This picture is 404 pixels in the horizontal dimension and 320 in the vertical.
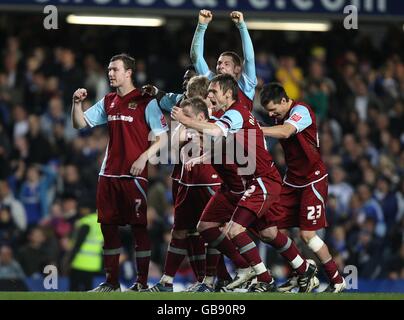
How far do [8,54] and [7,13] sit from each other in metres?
0.94

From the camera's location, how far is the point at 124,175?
1217 centimetres

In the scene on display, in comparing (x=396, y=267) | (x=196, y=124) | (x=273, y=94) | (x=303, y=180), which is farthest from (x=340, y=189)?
(x=196, y=124)

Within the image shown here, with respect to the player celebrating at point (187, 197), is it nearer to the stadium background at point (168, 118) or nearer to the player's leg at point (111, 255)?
the player's leg at point (111, 255)

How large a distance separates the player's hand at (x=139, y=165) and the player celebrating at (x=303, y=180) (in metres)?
1.25

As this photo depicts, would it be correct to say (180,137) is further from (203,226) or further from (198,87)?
(203,226)

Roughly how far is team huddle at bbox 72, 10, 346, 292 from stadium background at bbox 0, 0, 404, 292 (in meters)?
5.08

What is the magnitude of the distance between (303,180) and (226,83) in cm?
133

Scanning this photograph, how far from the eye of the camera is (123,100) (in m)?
12.3

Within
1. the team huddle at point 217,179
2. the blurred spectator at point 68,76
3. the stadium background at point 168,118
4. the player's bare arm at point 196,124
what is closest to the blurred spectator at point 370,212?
the stadium background at point 168,118

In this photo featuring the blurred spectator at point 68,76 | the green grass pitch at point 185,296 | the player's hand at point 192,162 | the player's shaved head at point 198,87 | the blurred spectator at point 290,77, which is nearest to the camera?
the green grass pitch at point 185,296

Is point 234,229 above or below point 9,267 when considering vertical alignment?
above

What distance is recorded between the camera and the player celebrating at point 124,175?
12180 millimetres

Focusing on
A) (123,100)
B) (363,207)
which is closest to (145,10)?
(363,207)
